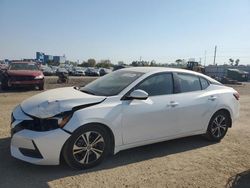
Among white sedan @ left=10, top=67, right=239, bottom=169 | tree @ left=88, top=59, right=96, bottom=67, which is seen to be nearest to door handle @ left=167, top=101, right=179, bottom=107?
white sedan @ left=10, top=67, right=239, bottom=169

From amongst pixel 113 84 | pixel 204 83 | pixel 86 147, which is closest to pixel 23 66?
pixel 113 84

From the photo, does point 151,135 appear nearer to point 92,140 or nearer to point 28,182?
point 92,140

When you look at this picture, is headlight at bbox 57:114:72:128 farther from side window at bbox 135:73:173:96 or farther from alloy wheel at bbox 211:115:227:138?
alloy wheel at bbox 211:115:227:138

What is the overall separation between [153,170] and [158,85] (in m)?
1.63

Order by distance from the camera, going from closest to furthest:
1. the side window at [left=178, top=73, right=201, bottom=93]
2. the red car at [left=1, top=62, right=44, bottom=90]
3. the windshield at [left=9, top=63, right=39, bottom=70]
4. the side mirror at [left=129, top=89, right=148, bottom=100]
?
the side mirror at [left=129, top=89, right=148, bottom=100], the side window at [left=178, top=73, right=201, bottom=93], the red car at [left=1, top=62, right=44, bottom=90], the windshield at [left=9, top=63, right=39, bottom=70]

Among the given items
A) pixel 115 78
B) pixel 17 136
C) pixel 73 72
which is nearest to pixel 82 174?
pixel 17 136

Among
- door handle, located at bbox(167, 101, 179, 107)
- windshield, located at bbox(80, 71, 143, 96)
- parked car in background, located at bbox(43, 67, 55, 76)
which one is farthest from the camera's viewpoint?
parked car in background, located at bbox(43, 67, 55, 76)

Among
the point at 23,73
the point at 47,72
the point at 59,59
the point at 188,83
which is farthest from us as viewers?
the point at 59,59

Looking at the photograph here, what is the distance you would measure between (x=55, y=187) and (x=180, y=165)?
7.02 ft

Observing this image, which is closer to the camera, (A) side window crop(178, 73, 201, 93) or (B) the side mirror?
(B) the side mirror

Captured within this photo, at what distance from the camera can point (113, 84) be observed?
19.0ft

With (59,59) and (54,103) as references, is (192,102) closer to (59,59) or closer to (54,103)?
(54,103)

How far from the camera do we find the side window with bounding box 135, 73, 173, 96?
567 centimetres

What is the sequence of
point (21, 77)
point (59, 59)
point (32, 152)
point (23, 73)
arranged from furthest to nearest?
point (59, 59) < point (23, 73) < point (21, 77) < point (32, 152)
